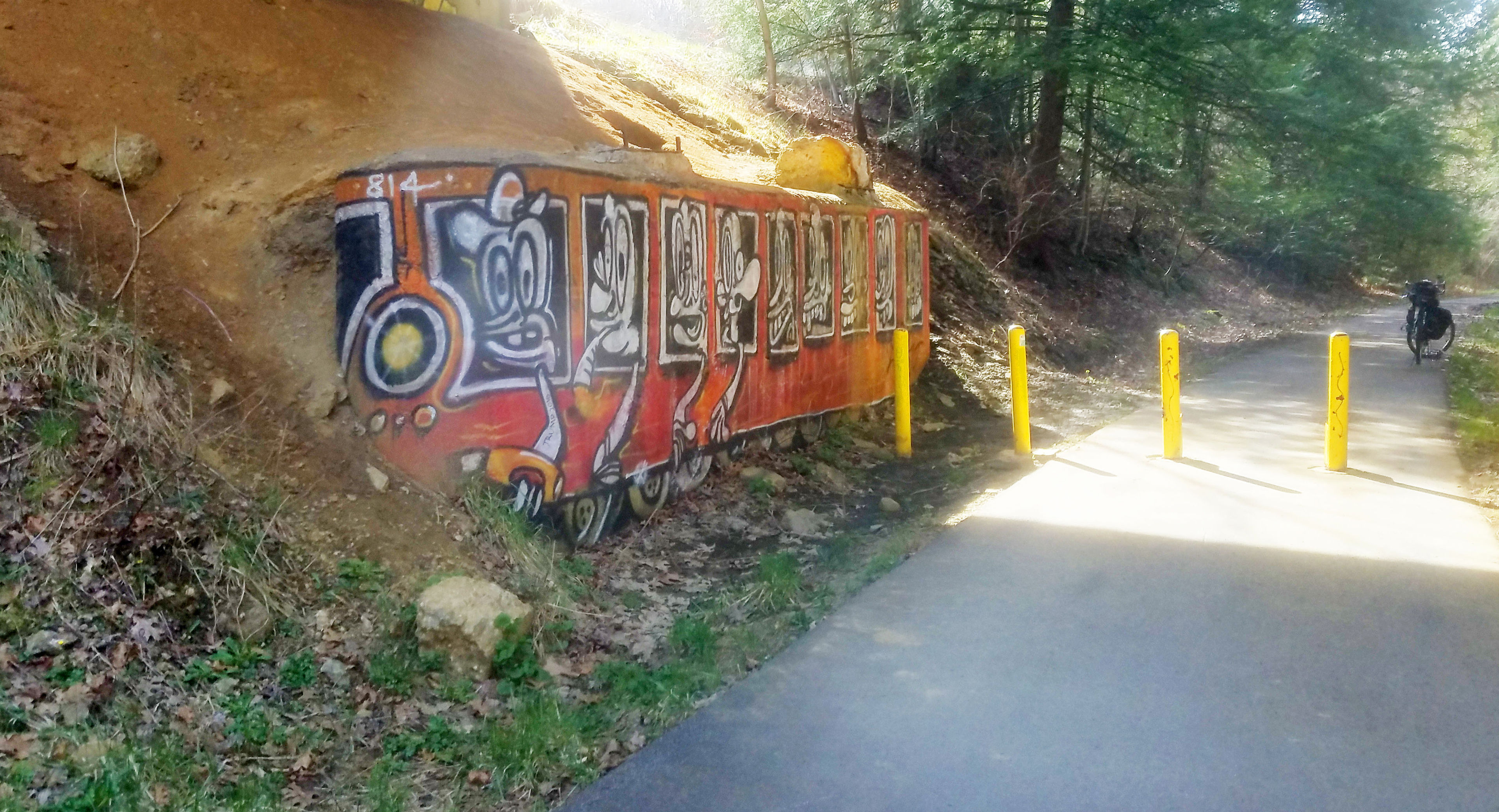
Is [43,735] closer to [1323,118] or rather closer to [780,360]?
[780,360]

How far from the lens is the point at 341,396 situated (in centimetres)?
650

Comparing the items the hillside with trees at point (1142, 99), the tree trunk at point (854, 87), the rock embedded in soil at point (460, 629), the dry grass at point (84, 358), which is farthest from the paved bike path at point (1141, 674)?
the tree trunk at point (854, 87)

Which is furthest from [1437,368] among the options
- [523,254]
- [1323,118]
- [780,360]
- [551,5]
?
[551,5]

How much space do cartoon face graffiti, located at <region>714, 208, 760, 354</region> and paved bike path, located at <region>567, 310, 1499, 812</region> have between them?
2.63m

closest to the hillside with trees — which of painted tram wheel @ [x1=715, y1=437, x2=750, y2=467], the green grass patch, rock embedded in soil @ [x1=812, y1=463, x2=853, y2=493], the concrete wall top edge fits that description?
the green grass patch

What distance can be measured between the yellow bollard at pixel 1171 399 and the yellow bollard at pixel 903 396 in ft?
7.64

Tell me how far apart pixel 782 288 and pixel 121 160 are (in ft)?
18.7

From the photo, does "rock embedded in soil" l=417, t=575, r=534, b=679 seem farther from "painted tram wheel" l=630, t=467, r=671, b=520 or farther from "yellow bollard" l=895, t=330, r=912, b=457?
"yellow bollard" l=895, t=330, r=912, b=457

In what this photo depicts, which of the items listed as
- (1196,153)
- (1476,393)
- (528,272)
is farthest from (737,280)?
(1196,153)

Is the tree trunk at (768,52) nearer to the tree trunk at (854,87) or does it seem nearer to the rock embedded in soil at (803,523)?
the tree trunk at (854,87)

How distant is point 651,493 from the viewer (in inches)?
335

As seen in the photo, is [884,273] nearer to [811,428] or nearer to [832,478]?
[811,428]

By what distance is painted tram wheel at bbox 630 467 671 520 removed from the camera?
27.1 ft

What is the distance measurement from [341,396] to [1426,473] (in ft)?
27.4
